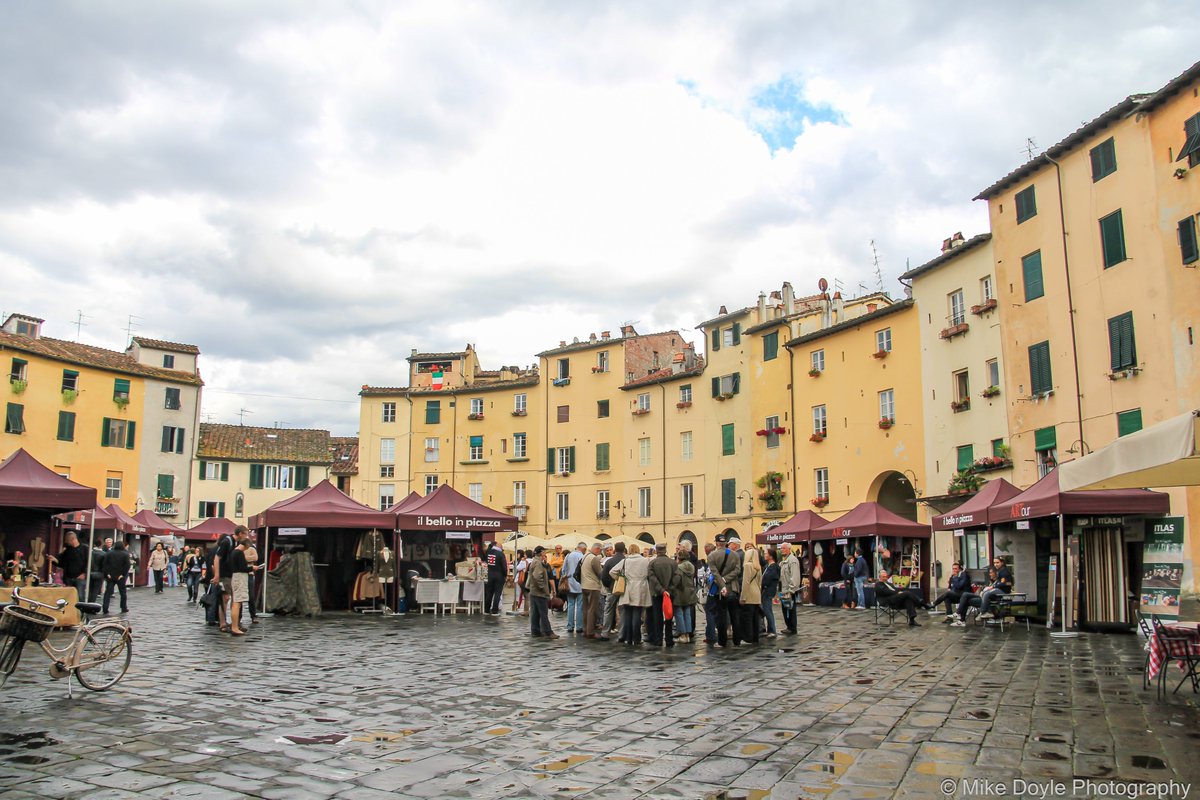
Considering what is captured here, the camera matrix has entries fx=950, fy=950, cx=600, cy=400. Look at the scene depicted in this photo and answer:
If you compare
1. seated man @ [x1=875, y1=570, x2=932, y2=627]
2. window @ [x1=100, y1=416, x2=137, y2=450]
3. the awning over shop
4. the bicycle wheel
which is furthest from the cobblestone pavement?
window @ [x1=100, y1=416, x2=137, y2=450]

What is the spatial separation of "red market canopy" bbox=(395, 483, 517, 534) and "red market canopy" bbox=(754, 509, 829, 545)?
10556mm

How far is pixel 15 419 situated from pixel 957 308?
4252 centimetres

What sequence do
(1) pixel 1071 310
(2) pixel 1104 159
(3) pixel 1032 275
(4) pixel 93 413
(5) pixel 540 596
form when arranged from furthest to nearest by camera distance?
1. (4) pixel 93 413
2. (3) pixel 1032 275
3. (1) pixel 1071 310
4. (2) pixel 1104 159
5. (5) pixel 540 596

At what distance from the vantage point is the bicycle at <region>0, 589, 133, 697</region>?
9039mm

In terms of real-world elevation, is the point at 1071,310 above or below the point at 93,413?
above

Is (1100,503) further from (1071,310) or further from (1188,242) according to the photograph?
(1071,310)

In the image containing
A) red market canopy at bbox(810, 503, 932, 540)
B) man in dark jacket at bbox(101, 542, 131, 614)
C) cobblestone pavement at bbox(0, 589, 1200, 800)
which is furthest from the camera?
red market canopy at bbox(810, 503, 932, 540)

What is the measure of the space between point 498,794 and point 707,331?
143ft

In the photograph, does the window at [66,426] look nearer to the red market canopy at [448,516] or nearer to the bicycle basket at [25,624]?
the red market canopy at [448,516]

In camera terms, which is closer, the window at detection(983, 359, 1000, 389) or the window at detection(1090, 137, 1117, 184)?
the window at detection(1090, 137, 1117, 184)

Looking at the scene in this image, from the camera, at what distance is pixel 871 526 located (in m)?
28.1

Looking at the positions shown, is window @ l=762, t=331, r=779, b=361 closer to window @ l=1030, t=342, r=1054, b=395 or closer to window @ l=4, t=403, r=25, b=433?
window @ l=1030, t=342, r=1054, b=395

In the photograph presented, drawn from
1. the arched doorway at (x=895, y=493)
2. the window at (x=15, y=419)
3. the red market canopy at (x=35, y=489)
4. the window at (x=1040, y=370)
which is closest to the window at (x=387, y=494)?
the window at (x=15, y=419)

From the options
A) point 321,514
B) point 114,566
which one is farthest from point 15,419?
point 321,514
